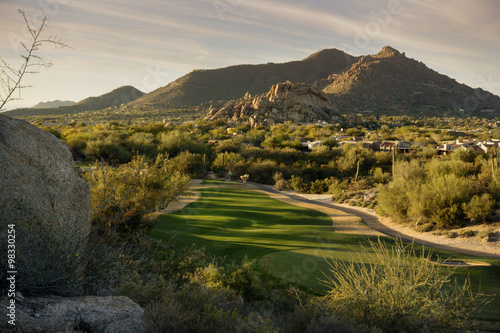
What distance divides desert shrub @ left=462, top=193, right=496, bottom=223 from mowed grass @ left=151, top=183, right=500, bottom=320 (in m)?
4.89

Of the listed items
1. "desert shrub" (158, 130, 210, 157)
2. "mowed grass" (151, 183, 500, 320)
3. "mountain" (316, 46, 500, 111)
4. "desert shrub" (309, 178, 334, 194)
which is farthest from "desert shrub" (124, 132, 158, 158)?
"mountain" (316, 46, 500, 111)

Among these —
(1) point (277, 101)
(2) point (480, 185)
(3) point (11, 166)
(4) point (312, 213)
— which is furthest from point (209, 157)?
(1) point (277, 101)

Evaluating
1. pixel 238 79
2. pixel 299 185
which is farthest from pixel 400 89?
pixel 299 185

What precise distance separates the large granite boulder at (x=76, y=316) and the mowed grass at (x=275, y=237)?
476 centimetres

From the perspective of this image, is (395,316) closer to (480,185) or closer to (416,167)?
(480,185)

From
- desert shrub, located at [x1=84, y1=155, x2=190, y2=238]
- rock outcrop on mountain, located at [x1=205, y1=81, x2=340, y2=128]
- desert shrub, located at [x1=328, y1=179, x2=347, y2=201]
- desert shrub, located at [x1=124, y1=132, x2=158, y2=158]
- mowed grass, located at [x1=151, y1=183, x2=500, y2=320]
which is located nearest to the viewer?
desert shrub, located at [x1=84, y1=155, x2=190, y2=238]

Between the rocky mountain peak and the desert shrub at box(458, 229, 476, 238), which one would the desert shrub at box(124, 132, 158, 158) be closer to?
the desert shrub at box(458, 229, 476, 238)

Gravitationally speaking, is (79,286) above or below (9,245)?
below

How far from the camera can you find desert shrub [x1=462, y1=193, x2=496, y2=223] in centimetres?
1594

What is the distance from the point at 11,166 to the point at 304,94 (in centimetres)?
8004

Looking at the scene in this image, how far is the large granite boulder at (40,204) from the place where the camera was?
362cm

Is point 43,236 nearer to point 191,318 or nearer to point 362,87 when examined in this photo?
point 191,318

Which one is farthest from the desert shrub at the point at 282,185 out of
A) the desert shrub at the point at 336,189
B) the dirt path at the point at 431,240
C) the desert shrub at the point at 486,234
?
the desert shrub at the point at 486,234

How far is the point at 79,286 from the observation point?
4.15m
